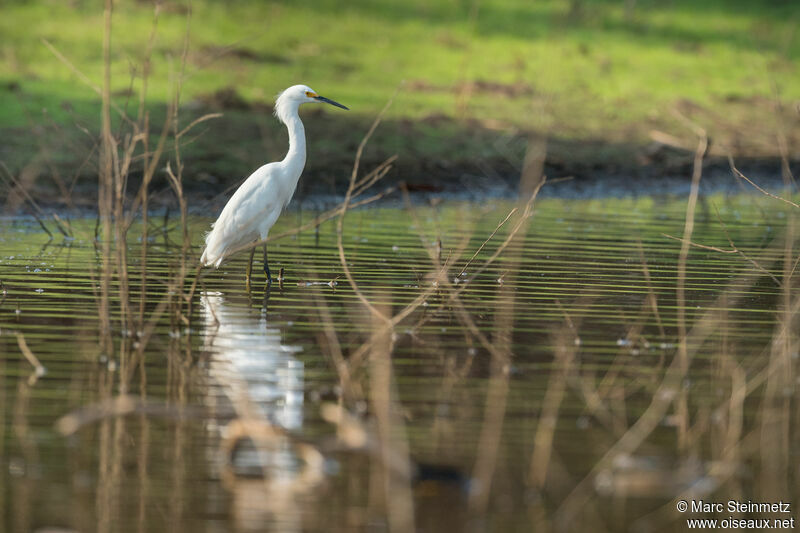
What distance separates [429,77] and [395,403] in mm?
20067

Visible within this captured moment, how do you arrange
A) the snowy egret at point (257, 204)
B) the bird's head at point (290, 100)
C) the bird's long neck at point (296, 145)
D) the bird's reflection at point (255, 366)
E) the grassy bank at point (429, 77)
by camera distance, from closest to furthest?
the bird's reflection at point (255, 366) < the snowy egret at point (257, 204) < the bird's long neck at point (296, 145) < the bird's head at point (290, 100) < the grassy bank at point (429, 77)

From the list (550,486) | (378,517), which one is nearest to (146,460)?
(378,517)

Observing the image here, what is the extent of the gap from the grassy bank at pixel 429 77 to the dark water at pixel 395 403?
7475 millimetres

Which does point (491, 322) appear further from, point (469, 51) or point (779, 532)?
point (469, 51)

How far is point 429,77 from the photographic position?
2567 centimetres

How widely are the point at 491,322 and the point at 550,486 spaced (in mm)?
3723

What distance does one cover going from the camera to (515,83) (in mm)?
26031

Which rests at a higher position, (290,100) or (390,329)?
(290,100)

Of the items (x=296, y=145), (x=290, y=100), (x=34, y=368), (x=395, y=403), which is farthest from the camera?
(x=290, y=100)

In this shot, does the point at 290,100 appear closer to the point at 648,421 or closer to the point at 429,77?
the point at 648,421

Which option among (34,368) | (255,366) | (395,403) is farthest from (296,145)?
(395,403)

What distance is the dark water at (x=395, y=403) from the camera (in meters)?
4.82

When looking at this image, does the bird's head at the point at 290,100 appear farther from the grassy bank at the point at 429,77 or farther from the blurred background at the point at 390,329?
the grassy bank at the point at 429,77

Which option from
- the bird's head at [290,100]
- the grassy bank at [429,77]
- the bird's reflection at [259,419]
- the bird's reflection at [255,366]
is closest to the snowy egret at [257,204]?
the bird's head at [290,100]
